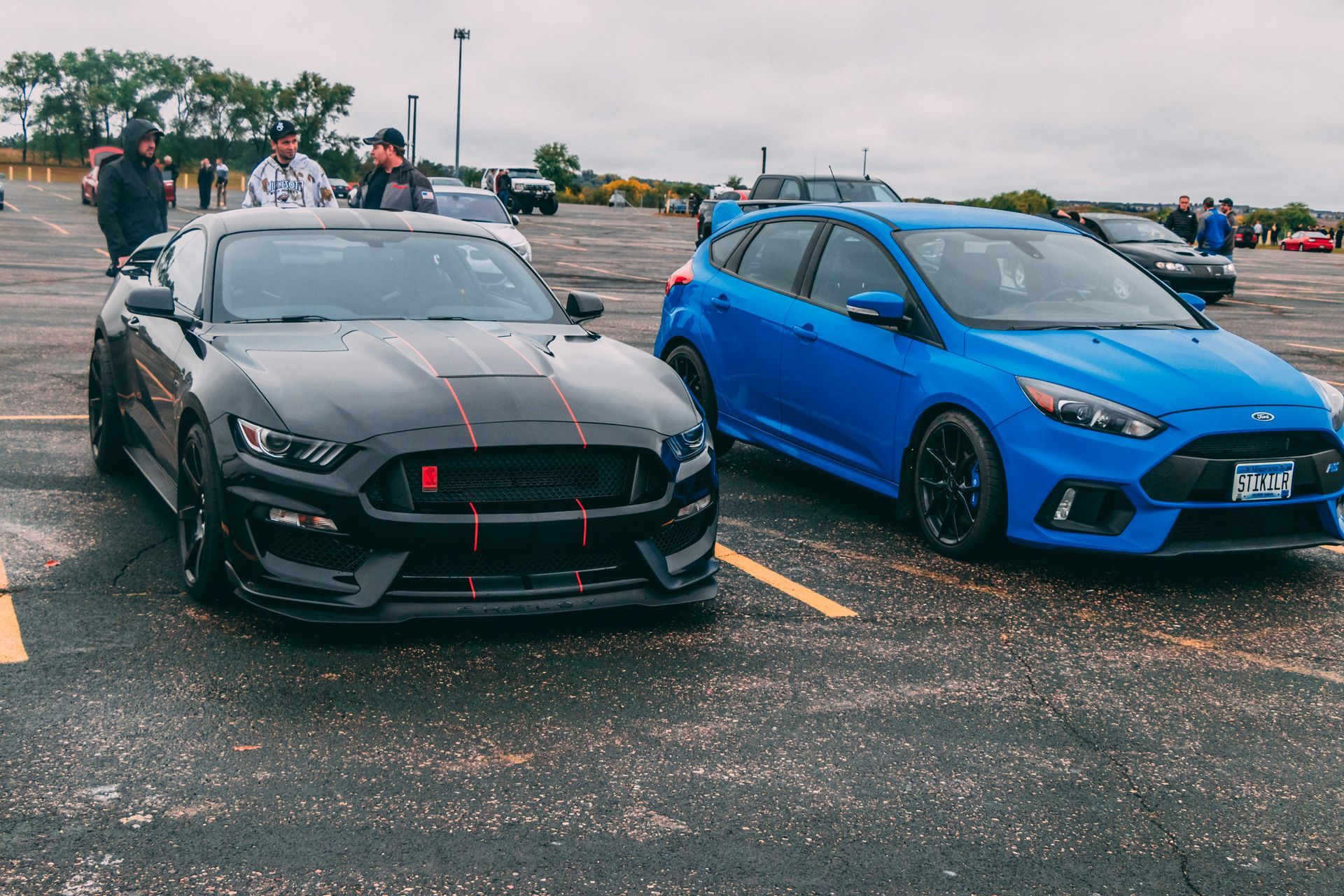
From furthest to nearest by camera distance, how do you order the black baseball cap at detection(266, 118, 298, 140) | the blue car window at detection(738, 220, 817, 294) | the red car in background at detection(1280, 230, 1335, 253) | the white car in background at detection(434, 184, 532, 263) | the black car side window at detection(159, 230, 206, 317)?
1. the red car in background at detection(1280, 230, 1335, 253)
2. the white car in background at detection(434, 184, 532, 263)
3. the black baseball cap at detection(266, 118, 298, 140)
4. the blue car window at detection(738, 220, 817, 294)
5. the black car side window at detection(159, 230, 206, 317)

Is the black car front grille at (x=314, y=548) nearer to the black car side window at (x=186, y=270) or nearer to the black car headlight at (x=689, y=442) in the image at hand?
the black car headlight at (x=689, y=442)

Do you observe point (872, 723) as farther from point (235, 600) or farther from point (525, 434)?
point (235, 600)

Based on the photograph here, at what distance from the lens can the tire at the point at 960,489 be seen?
223 inches

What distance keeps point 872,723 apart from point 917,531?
249cm

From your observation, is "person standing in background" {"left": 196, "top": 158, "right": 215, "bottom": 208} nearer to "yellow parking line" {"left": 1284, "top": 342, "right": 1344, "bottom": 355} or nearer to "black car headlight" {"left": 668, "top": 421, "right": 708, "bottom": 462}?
"yellow parking line" {"left": 1284, "top": 342, "right": 1344, "bottom": 355}

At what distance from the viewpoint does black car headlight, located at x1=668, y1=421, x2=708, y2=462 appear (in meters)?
4.87

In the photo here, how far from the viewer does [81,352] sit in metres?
11.2

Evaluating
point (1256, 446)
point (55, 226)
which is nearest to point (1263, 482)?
point (1256, 446)

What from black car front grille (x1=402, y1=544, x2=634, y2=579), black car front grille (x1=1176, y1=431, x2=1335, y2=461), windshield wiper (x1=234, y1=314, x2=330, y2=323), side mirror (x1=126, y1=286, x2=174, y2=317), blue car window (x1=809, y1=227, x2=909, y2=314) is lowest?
black car front grille (x1=402, y1=544, x2=634, y2=579)

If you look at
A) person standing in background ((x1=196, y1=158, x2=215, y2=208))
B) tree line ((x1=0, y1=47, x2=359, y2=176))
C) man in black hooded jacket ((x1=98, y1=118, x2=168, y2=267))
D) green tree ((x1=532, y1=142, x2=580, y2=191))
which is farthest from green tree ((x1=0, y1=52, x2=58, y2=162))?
man in black hooded jacket ((x1=98, y1=118, x2=168, y2=267))

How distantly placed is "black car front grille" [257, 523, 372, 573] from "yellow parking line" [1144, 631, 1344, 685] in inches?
116

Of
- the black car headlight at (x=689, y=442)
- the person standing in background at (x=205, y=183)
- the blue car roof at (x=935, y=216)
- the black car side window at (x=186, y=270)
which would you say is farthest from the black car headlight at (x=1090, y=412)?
the person standing in background at (x=205, y=183)

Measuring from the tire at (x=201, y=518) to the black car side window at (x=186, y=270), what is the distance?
3.02 feet

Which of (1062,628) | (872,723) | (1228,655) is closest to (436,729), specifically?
(872,723)
